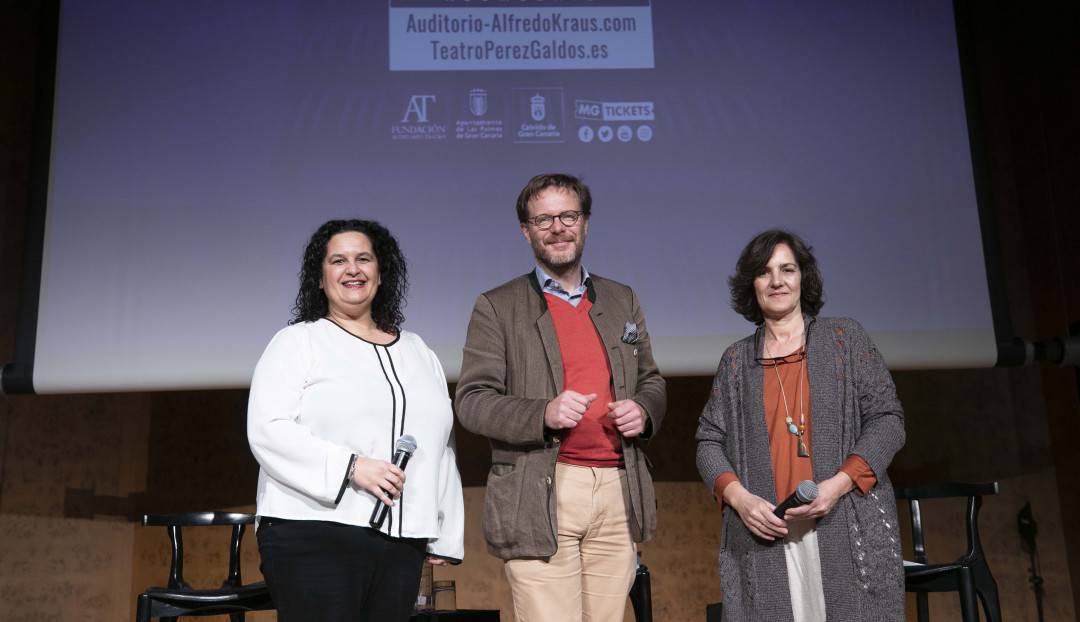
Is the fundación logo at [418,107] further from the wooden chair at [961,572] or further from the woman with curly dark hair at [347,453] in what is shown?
the wooden chair at [961,572]

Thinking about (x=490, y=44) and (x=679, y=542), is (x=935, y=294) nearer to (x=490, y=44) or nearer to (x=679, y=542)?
(x=679, y=542)

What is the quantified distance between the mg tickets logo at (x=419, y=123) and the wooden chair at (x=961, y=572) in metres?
2.21

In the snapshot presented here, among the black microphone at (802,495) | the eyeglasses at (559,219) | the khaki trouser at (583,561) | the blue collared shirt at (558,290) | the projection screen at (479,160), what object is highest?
→ the projection screen at (479,160)

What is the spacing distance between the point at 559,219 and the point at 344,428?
2.26ft

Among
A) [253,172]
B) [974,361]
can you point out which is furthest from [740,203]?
[253,172]

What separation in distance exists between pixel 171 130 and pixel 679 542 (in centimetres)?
280

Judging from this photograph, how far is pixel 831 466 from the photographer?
184 cm

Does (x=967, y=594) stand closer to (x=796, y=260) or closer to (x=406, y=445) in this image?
(x=796, y=260)

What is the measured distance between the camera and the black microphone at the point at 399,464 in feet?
5.73

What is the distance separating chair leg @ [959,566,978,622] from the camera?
2.67 metres

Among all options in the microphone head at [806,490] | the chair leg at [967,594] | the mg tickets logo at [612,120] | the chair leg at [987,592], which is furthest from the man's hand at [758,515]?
the mg tickets logo at [612,120]

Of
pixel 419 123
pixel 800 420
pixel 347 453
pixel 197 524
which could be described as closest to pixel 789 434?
pixel 800 420

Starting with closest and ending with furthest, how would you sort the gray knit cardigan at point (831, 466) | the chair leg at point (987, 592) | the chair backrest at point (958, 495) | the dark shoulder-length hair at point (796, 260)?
the gray knit cardigan at point (831, 466)
the dark shoulder-length hair at point (796, 260)
the chair leg at point (987, 592)
the chair backrest at point (958, 495)

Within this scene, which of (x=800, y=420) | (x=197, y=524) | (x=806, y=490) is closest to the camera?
(x=806, y=490)
